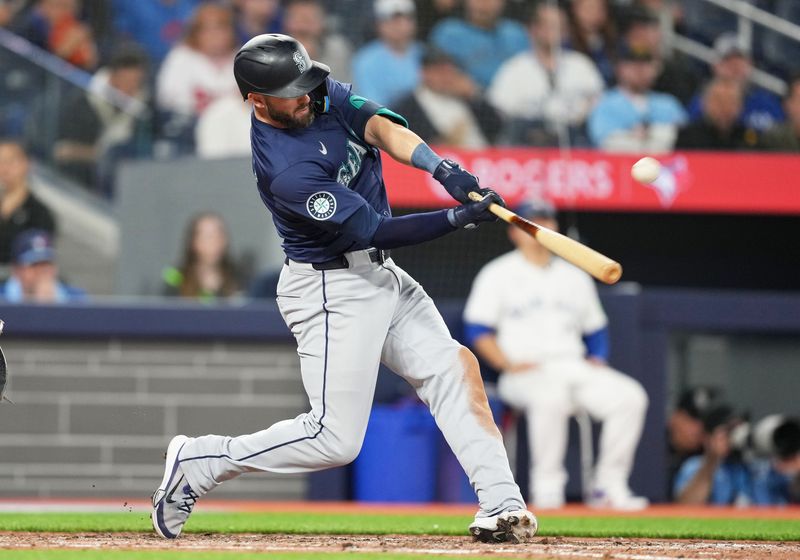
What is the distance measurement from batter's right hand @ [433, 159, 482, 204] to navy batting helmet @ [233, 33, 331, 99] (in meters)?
0.49

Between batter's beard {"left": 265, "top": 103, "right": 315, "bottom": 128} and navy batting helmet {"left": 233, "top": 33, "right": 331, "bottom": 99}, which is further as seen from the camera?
batter's beard {"left": 265, "top": 103, "right": 315, "bottom": 128}

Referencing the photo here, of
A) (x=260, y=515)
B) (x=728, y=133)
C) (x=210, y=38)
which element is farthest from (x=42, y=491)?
(x=728, y=133)

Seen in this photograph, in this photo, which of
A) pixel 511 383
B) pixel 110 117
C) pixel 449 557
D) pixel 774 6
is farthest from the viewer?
pixel 774 6

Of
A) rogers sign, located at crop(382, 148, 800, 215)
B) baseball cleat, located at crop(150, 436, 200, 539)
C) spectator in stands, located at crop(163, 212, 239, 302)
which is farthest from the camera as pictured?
rogers sign, located at crop(382, 148, 800, 215)

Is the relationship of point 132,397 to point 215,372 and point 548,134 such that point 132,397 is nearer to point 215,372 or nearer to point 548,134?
point 215,372

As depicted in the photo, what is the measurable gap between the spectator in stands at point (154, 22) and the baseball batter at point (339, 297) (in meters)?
5.90

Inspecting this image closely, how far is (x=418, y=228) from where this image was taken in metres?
4.17

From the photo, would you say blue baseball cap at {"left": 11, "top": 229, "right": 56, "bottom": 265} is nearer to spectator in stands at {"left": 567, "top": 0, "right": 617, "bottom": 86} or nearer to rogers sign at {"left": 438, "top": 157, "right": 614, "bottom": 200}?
rogers sign at {"left": 438, "top": 157, "right": 614, "bottom": 200}

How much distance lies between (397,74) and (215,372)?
313cm

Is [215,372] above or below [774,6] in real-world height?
below

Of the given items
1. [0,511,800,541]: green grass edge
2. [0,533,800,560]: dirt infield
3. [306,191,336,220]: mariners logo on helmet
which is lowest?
[0,511,800,541]: green grass edge

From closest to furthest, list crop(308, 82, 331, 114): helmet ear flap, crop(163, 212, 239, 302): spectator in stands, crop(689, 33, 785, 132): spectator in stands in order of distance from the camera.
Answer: crop(308, 82, 331, 114): helmet ear flap
crop(163, 212, 239, 302): spectator in stands
crop(689, 33, 785, 132): spectator in stands

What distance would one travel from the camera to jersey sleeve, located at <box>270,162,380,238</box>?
4.15 m

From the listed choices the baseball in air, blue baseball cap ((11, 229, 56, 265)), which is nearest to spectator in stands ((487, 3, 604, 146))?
blue baseball cap ((11, 229, 56, 265))
